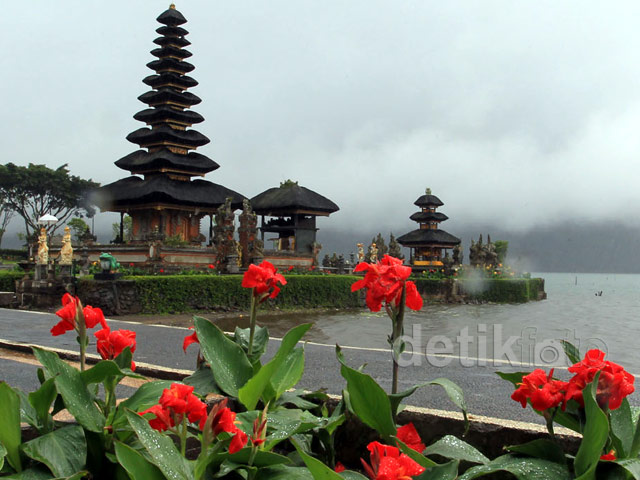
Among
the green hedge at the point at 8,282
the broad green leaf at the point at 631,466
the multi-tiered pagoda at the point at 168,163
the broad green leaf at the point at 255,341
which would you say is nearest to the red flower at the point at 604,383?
the broad green leaf at the point at 631,466

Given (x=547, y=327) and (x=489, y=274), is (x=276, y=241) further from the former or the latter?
(x=547, y=327)

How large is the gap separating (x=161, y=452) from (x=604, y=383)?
1.46 meters

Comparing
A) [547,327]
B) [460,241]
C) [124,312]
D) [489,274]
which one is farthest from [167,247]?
[460,241]

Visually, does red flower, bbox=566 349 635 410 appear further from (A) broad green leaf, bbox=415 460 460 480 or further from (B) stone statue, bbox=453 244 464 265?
(B) stone statue, bbox=453 244 464 265

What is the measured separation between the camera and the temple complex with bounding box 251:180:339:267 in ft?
119

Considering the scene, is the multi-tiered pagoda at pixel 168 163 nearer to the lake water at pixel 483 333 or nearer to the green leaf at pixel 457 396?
the lake water at pixel 483 333

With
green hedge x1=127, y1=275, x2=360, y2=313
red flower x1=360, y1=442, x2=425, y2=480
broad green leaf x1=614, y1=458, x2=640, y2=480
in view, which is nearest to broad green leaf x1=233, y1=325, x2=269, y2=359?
red flower x1=360, y1=442, x2=425, y2=480

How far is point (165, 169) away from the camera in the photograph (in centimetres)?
3209

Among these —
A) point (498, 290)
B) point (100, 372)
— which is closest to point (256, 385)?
point (100, 372)

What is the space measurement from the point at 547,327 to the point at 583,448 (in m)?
25.8

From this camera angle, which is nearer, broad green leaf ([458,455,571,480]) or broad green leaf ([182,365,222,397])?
broad green leaf ([458,455,571,480])

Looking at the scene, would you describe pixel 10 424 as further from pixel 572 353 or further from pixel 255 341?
pixel 572 353

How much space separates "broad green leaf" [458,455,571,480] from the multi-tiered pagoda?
29538 millimetres

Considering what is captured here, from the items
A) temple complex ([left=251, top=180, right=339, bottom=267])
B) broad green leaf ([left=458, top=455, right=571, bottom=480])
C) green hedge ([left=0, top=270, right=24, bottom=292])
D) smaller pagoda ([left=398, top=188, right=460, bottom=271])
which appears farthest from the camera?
smaller pagoda ([left=398, top=188, right=460, bottom=271])
